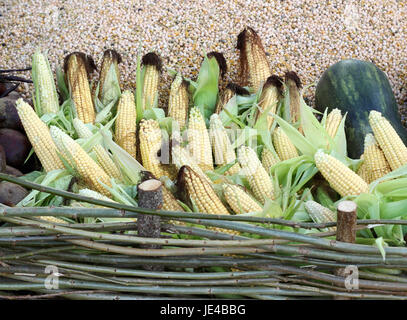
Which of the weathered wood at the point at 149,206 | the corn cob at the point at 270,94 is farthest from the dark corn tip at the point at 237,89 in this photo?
the weathered wood at the point at 149,206

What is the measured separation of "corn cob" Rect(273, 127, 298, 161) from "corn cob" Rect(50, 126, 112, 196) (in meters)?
0.64

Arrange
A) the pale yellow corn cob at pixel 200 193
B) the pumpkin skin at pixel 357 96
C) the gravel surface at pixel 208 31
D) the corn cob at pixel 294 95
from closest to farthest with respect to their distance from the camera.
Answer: the pale yellow corn cob at pixel 200 193
the corn cob at pixel 294 95
the pumpkin skin at pixel 357 96
the gravel surface at pixel 208 31

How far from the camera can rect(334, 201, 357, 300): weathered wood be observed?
1217mm

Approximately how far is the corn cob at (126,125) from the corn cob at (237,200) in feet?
1.71

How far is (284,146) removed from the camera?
186 centimetres

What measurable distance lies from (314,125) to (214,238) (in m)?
0.68

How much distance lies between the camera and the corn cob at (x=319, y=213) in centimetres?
150

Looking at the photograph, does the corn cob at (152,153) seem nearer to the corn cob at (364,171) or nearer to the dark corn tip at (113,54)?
the dark corn tip at (113,54)

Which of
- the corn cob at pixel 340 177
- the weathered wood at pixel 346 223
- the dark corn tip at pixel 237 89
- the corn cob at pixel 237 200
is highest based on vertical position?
the dark corn tip at pixel 237 89

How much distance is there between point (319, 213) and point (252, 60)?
3.17 feet

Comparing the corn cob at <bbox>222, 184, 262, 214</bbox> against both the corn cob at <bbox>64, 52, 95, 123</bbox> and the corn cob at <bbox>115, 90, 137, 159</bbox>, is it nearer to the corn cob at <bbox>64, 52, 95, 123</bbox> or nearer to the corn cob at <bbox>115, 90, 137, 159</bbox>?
the corn cob at <bbox>115, 90, 137, 159</bbox>

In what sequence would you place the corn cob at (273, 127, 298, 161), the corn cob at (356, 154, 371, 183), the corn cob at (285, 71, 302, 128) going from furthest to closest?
1. the corn cob at (285, 71, 302, 128)
2. the corn cob at (273, 127, 298, 161)
3. the corn cob at (356, 154, 371, 183)

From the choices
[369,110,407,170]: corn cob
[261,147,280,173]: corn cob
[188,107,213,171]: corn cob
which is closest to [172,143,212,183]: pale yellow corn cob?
[188,107,213,171]: corn cob

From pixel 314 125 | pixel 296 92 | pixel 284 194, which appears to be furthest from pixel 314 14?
pixel 284 194
